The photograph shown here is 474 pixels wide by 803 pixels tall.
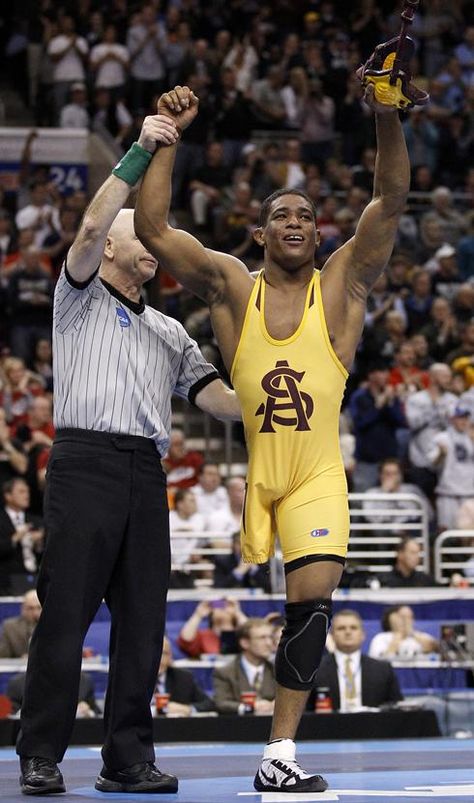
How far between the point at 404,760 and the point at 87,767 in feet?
4.06

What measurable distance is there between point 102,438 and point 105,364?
25 centimetres

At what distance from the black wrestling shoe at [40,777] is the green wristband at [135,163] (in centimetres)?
189

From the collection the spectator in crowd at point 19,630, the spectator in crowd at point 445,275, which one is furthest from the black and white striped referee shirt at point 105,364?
the spectator in crowd at point 445,275

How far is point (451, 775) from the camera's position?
5.46 m

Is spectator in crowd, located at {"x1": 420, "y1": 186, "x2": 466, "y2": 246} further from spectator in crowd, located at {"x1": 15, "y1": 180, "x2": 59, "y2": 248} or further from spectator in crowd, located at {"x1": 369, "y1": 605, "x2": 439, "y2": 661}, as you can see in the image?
spectator in crowd, located at {"x1": 369, "y1": 605, "x2": 439, "y2": 661}

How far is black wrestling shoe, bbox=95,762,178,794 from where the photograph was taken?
5199 millimetres

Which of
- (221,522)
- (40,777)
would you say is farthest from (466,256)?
(40,777)

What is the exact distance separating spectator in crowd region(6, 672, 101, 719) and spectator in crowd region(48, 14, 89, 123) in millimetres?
9244

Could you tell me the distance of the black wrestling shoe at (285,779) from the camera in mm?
4922

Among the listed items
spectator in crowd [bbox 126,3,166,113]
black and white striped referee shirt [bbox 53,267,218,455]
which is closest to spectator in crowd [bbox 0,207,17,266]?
spectator in crowd [bbox 126,3,166,113]

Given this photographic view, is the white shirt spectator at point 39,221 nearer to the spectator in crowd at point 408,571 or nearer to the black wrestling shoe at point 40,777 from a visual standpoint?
the spectator in crowd at point 408,571

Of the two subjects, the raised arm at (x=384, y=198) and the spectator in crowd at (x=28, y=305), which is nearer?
the raised arm at (x=384, y=198)

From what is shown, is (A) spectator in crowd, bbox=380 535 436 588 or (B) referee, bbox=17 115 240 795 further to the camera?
(A) spectator in crowd, bbox=380 535 436 588

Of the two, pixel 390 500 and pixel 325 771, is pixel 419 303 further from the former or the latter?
pixel 325 771
